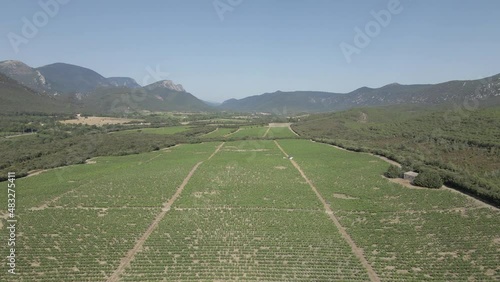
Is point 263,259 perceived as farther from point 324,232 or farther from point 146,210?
point 146,210

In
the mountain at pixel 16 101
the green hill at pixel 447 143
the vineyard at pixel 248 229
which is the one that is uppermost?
the mountain at pixel 16 101

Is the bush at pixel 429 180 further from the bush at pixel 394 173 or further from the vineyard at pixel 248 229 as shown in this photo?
the bush at pixel 394 173

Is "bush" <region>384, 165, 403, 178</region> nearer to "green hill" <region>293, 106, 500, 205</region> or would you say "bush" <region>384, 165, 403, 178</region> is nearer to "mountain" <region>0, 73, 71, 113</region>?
"green hill" <region>293, 106, 500, 205</region>

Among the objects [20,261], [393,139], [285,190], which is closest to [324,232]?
[285,190]

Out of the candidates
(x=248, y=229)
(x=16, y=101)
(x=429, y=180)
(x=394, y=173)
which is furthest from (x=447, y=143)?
(x=16, y=101)

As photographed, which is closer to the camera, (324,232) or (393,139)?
(324,232)

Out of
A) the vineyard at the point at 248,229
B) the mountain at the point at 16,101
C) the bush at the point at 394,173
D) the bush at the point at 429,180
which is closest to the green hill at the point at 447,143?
the bush at the point at 429,180

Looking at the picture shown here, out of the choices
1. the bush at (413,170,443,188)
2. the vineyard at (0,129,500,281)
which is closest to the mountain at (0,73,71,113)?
the vineyard at (0,129,500,281)
